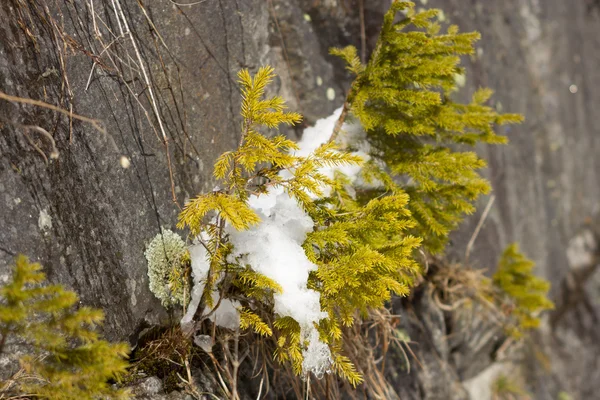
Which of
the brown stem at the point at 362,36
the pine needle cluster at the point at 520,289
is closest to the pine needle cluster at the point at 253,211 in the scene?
the brown stem at the point at 362,36

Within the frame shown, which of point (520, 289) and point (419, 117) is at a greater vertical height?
point (419, 117)

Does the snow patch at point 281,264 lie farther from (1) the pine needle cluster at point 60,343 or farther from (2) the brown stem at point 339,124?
(1) the pine needle cluster at point 60,343

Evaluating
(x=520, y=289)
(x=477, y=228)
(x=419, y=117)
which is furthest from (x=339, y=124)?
(x=520, y=289)

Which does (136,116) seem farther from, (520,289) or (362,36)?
(520,289)

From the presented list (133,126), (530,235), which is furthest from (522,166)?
(133,126)

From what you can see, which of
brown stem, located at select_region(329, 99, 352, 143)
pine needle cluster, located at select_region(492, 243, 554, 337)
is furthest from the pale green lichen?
pine needle cluster, located at select_region(492, 243, 554, 337)

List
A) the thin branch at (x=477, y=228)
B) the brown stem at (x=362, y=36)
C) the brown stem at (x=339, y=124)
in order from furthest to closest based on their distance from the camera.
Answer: the thin branch at (x=477, y=228) < the brown stem at (x=362, y=36) < the brown stem at (x=339, y=124)
